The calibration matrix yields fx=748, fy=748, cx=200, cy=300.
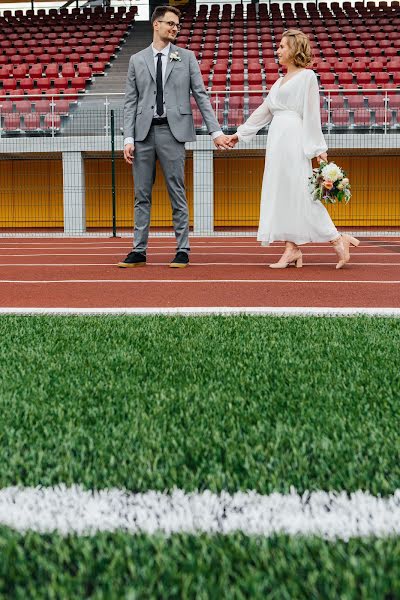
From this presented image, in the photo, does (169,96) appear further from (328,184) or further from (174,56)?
(328,184)

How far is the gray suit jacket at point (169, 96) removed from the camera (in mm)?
6434

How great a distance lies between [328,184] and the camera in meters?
6.11

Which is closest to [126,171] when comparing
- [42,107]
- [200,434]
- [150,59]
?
[42,107]

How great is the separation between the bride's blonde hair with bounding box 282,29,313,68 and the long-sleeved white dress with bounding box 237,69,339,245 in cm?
9

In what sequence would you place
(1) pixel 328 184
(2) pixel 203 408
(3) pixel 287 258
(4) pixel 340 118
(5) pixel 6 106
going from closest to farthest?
(2) pixel 203 408, (1) pixel 328 184, (3) pixel 287 258, (4) pixel 340 118, (5) pixel 6 106

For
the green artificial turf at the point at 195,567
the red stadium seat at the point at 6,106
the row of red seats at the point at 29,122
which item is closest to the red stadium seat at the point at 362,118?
the row of red seats at the point at 29,122

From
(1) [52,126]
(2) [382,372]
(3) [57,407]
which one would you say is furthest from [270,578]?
(1) [52,126]

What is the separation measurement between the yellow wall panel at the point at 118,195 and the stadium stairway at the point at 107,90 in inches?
63.2

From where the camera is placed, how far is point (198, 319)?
3.75 meters

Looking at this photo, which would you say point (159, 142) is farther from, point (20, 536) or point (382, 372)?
point (20, 536)

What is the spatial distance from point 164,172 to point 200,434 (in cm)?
490

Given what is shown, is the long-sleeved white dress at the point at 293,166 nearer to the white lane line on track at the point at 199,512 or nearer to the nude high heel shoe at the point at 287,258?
the nude high heel shoe at the point at 287,258

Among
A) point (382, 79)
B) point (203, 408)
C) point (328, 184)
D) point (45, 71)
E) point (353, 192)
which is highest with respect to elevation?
point (45, 71)

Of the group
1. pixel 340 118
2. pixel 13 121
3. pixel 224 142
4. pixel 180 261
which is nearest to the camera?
pixel 224 142
